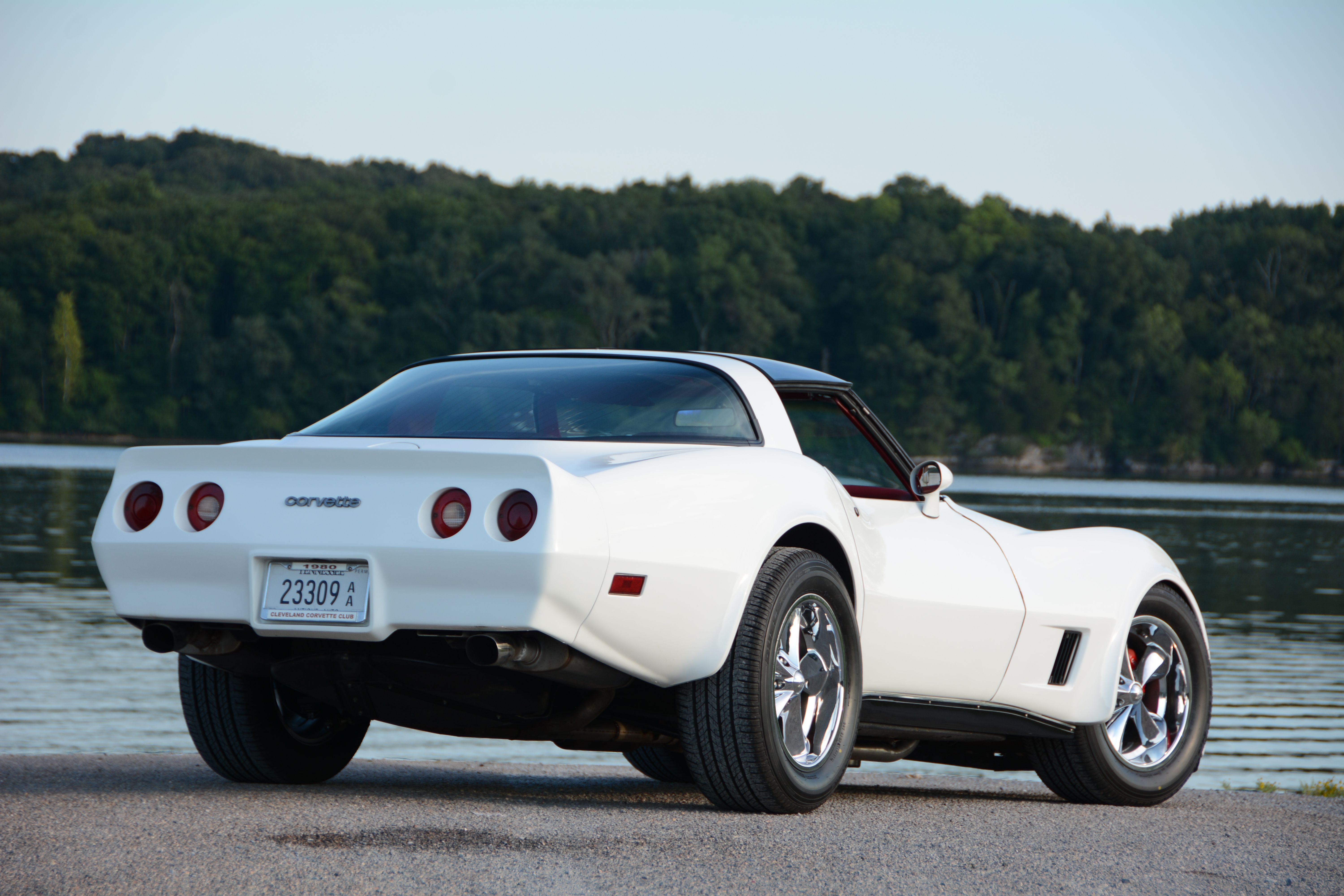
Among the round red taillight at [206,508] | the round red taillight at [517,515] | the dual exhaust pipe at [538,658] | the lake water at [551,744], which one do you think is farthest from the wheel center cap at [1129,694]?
the round red taillight at [206,508]

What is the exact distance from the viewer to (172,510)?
4504mm

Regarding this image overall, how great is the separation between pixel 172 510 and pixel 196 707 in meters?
1.11

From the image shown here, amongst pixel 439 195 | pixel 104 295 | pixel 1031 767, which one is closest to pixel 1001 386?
pixel 439 195

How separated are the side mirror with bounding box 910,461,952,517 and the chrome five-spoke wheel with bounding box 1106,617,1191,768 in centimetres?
115

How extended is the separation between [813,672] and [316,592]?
1510 mm

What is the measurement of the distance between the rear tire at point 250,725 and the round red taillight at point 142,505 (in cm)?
74

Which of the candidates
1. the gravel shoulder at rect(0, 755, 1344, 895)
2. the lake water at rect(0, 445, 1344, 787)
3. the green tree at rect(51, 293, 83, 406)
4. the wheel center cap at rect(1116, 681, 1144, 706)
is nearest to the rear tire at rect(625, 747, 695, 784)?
the gravel shoulder at rect(0, 755, 1344, 895)

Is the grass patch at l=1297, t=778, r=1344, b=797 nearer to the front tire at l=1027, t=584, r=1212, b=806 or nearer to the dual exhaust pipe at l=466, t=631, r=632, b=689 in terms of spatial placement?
the front tire at l=1027, t=584, r=1212, b=806

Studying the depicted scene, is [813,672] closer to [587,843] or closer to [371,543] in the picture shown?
[587,843]

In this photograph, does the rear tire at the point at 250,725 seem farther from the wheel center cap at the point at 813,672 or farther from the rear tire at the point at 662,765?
the wheel center cap at the point at 813,672

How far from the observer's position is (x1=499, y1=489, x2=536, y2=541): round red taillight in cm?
415

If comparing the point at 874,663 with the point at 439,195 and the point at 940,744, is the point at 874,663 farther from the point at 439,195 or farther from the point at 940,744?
the point at 439,195

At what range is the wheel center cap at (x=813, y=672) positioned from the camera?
4914 millimetres

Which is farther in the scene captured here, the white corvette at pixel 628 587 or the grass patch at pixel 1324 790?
the grass patch at pixel 1324 790
